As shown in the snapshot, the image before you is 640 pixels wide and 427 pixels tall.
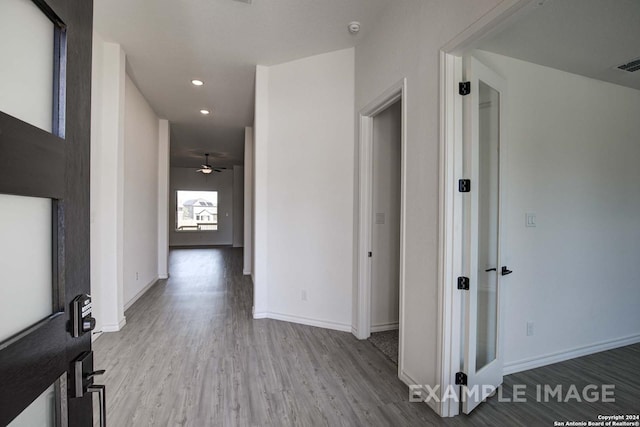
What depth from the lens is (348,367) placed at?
270cm

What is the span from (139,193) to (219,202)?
779 centimetres

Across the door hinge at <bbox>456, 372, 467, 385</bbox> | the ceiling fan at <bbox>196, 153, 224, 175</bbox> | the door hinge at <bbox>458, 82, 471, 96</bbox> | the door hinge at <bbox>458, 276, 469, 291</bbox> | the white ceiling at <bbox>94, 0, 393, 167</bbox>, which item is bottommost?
the door hinge at <bbox>456, 372, 467, 385</bbox>

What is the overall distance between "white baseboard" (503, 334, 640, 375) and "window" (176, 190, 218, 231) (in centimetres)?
1136

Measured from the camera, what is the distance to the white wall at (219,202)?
11.9m

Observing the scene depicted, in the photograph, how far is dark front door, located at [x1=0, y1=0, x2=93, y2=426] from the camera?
623 millimetres

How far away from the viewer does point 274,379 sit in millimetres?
2492

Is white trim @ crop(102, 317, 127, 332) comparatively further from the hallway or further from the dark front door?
the dark front door

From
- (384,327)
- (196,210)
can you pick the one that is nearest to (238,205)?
(196,210)

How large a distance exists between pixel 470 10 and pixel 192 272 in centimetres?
685

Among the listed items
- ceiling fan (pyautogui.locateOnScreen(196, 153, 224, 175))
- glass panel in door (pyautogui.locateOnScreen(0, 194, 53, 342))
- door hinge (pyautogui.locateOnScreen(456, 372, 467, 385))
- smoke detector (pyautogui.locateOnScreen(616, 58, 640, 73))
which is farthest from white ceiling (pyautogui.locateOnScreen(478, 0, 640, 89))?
ceiling fan (pyautogui.locateOnScreen(196, 153, 224, 175))

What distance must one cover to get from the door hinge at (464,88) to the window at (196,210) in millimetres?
11479

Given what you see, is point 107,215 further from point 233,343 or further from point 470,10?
→ point 470,10

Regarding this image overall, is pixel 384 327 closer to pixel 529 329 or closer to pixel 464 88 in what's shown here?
pixel 529 329

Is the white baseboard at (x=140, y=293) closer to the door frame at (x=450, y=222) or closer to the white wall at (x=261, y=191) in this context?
the white wall at (x=261, y=191)
